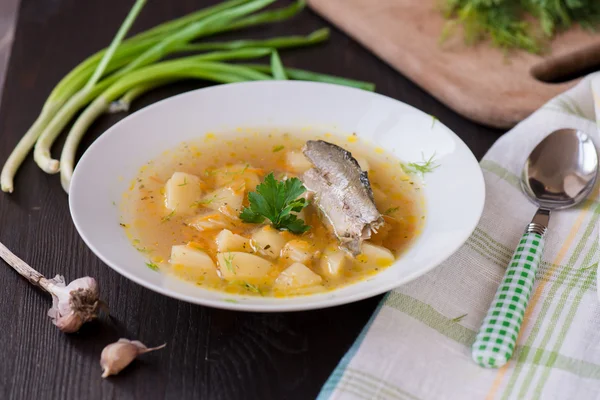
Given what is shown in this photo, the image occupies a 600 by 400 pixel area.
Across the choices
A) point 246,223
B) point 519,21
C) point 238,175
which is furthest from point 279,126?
point 519,21

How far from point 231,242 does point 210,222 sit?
184mm

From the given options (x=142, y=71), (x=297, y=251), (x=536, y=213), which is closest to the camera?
(x=297, y=251)

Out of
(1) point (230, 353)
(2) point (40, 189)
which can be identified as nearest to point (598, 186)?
(1) point (230, 353)

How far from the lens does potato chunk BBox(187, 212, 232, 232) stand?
286cm

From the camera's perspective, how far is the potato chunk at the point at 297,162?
321 cm

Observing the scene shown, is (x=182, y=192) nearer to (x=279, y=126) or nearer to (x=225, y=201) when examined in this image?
(x=225, y=201)

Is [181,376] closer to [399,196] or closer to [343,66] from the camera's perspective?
[399,196]

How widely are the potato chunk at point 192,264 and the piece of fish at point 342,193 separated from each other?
526 millimetres

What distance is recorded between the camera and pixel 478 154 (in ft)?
11.8

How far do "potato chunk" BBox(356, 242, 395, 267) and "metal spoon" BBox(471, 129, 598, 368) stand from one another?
41cm

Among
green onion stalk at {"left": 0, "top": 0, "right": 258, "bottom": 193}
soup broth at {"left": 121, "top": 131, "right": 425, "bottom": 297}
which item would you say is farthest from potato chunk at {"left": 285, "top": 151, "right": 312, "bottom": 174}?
green onion stalk at {"left": 0, "top": 0, "right": 258, "bottom": 193}

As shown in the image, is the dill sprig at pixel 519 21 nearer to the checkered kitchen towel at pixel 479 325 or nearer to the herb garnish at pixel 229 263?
the checkered kitchen towel at pixel 479 325

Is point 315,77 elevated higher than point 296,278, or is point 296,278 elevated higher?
point 296,278

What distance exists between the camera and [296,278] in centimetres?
257
